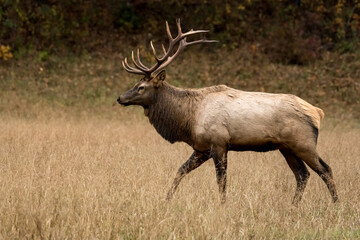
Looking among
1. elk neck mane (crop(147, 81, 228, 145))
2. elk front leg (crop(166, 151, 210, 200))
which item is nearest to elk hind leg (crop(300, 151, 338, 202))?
elk front leg (crop(166, 151, 210, 200))

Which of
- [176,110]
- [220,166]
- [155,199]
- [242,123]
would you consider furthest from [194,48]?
[155,199]

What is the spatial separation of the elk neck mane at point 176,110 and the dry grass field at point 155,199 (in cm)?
58

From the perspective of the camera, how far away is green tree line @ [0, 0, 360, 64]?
21.0m

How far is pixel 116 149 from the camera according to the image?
410 inches

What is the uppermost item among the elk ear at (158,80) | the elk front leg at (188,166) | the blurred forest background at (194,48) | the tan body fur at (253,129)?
the elk ear at (158,80)

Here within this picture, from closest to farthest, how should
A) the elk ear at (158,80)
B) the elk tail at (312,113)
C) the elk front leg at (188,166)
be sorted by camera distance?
the elk front leg at (188,166)
the elk tail at (312,113)
the elk ear at (158,80)

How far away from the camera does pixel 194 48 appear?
71.4 ft

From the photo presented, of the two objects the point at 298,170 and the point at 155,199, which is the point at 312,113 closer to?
the point at 298,170

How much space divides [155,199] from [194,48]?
16400mm

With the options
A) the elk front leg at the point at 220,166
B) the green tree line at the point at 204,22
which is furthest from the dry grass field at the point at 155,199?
the green tree line at the point at 204,22

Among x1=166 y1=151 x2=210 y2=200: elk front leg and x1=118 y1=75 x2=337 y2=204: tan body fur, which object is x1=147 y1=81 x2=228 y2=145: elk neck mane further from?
x1=166 y1=151 x2=210 y2=200: elk front leg

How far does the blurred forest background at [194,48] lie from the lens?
19000mm

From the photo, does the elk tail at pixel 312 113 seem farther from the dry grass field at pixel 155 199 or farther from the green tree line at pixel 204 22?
the green tree line at pixel 204 22

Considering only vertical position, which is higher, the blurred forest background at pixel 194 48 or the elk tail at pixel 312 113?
the elk tail at pixel 312 113
